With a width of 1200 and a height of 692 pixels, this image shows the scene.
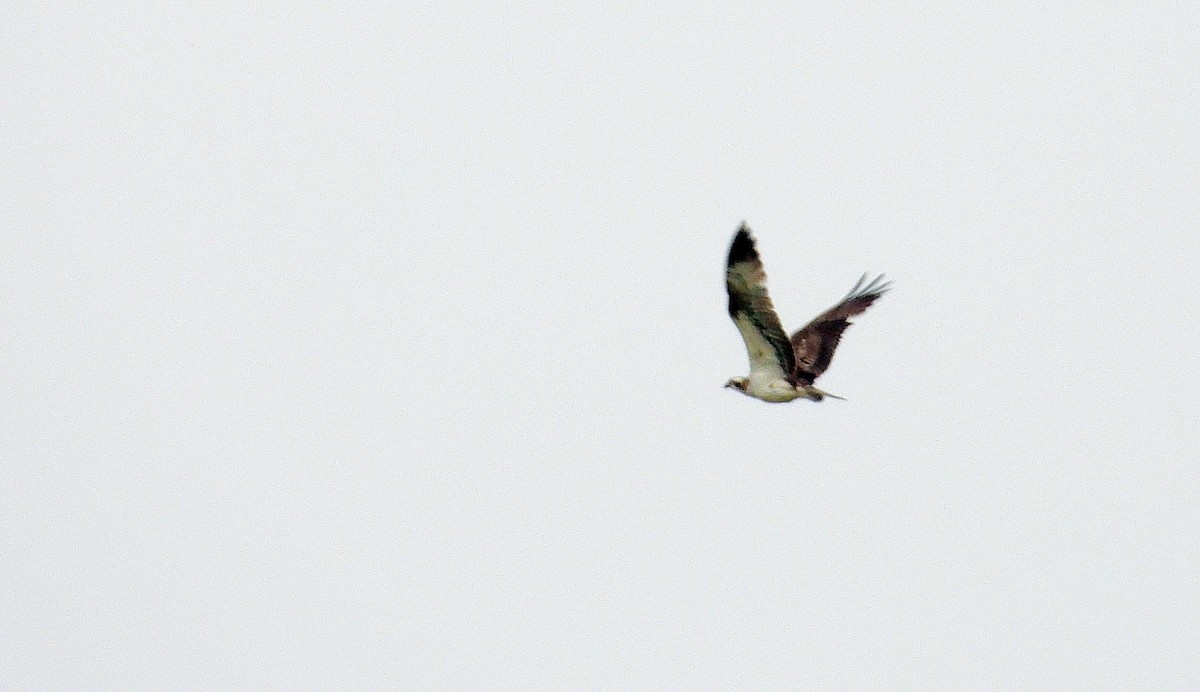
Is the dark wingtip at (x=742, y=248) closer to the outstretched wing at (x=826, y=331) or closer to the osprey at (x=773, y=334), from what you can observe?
the osprey at (x=773, y=334)

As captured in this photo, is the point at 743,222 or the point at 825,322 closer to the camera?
the point at 743,222

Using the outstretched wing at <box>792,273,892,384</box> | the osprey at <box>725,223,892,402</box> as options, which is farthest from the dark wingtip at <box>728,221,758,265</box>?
the outstretched wing at <box>792,273,892,384</box>

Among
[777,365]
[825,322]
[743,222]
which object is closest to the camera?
[743,222]

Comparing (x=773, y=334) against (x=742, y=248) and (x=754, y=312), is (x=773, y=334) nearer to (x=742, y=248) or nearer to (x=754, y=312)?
(x=754, y=312)

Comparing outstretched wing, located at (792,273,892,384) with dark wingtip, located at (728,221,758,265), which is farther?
outstretched wing, located at (792,273,892,384)

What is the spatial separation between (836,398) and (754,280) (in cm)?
299

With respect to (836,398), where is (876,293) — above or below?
above

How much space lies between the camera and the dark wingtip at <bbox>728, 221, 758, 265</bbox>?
1728 cm

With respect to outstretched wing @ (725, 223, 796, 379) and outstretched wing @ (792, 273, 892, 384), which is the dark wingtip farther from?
outstretched wing @ (792, 273, 892, 384)

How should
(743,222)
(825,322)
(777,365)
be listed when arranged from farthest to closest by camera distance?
(825,322)
(777,365)
(743,222)

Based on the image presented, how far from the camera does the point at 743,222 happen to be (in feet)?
56.0

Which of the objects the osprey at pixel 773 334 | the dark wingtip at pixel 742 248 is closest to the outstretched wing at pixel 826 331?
the osprey at pixel 773 334

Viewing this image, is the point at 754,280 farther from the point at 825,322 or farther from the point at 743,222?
the point at 825,322

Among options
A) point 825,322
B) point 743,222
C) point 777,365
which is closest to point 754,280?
point 743,222
